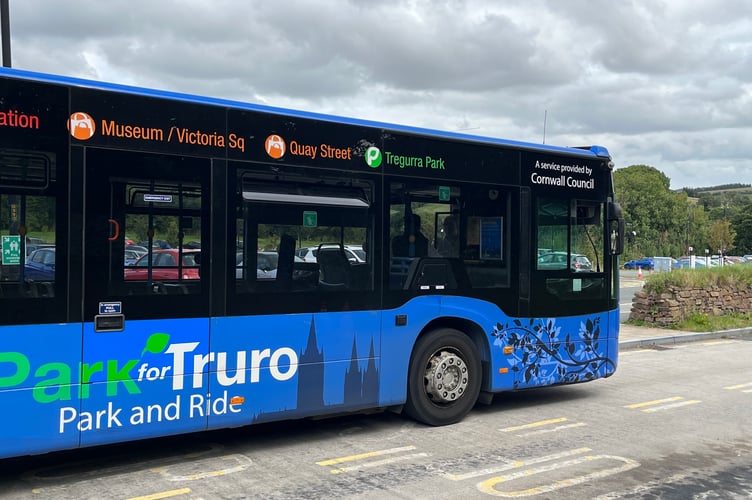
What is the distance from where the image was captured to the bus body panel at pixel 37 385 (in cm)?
514

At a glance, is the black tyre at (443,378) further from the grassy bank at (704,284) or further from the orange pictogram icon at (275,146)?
the grassy bank at (704,284)

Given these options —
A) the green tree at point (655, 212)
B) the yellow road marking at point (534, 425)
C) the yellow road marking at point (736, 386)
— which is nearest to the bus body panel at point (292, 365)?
the yellow road marking at point (534, 425)

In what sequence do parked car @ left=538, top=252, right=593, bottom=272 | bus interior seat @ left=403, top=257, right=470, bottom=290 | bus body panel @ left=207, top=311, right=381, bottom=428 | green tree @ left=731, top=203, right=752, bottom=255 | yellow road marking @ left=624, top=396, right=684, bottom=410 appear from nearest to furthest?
bus body panel @ left=207, top=311, right=381, bottom=428, bus interior seat @ left=403, top=257, right=470, bottom=290, parked car @ left=538, top=252, right=593, bottom=272, yellow road marking @ left=624, top=396, right=684, bottom=410, green tree @ left=731, top=203, right=752, bottom=255

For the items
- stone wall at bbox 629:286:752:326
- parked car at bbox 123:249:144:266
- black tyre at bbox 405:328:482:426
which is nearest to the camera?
parked car at bbox 123:249:144:266

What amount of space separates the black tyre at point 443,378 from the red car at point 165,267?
8.39 feet

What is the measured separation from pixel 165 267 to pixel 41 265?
0.89m

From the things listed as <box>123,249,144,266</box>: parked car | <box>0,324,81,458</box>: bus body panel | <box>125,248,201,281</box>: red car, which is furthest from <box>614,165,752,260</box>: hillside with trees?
<box>0,324,81,458</box>: bus body panel

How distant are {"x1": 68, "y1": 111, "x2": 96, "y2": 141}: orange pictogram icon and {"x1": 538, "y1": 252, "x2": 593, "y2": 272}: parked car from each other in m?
4.96

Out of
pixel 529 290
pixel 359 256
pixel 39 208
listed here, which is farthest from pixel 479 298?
pixel 39 208

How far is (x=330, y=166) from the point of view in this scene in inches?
268

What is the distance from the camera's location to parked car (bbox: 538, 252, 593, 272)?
8.39m

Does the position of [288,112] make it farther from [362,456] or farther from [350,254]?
[362,456]

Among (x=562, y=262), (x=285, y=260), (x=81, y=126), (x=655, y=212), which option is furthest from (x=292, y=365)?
(x=655, y=212)

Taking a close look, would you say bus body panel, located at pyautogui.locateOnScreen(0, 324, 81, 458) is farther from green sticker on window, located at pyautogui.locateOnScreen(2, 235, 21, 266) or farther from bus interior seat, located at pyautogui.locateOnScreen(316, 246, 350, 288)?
bus interior seat, located at pyautogui.locateOnScreen(316, 246, 350, 288)
